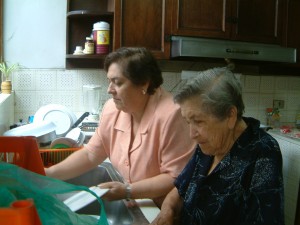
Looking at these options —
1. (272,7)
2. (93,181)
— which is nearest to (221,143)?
(93,181)

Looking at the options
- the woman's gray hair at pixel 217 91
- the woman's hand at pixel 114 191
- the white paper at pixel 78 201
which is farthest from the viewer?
the woman's hand at pixel 114 191

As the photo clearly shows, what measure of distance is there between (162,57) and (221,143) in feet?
4.36

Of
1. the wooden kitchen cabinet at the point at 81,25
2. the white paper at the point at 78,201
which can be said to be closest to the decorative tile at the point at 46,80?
the wooden kitchen cabinet at the point at 81,25

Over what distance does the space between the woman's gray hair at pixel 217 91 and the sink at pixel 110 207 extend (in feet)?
1.25

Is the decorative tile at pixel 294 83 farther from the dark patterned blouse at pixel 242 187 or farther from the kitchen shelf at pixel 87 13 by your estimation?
the dark patterned blouse at pixel 242 187

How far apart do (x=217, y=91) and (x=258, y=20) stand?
167 centimetres

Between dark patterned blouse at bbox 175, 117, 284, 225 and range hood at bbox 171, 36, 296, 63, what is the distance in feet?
3.78

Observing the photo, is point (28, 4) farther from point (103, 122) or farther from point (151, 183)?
point (151, 183)

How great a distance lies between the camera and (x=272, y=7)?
2.44m

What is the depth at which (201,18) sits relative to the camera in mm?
2303

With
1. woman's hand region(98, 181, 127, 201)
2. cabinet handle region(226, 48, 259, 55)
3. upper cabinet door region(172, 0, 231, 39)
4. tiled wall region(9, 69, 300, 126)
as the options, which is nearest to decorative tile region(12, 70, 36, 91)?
tiled wall region(9, 69, 300, 126)

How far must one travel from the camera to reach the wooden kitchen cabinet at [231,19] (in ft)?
7.48

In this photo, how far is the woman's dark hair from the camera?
51.1 inches

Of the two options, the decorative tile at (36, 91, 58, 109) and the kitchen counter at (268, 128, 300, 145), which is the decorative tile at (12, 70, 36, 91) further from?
the kitchen counter at (268, 128, 300, 145)
